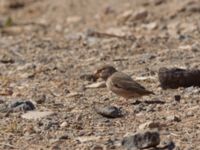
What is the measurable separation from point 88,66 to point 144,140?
474 cm

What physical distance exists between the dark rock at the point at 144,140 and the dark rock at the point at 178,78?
2.29 meters

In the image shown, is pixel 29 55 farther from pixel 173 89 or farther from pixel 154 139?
pixel 154 139

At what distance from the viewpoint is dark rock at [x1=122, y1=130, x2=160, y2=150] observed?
7.34m

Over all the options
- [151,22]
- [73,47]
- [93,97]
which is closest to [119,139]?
[93,97]

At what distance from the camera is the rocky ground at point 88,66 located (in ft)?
26.8

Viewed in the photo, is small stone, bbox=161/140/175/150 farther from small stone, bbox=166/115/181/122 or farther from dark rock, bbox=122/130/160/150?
small stone, bbox=166/115/181/122

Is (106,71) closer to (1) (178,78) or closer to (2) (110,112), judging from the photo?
(1) (178,78)

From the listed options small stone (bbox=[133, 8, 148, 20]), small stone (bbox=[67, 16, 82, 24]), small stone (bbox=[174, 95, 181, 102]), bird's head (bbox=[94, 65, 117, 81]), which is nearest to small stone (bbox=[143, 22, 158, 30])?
small stone (bbox=[133, 8, 148, 20])

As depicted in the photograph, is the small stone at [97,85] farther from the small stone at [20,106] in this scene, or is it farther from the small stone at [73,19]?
the small stone at [73,19]

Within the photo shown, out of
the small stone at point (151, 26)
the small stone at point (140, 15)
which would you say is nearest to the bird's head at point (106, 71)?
the small stone at point (151, 26)

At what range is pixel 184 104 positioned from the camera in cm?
905

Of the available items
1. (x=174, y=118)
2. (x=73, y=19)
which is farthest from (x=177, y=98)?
(x=73, y=19)

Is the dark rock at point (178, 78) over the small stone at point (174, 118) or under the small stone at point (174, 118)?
over

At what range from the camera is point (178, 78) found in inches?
380
